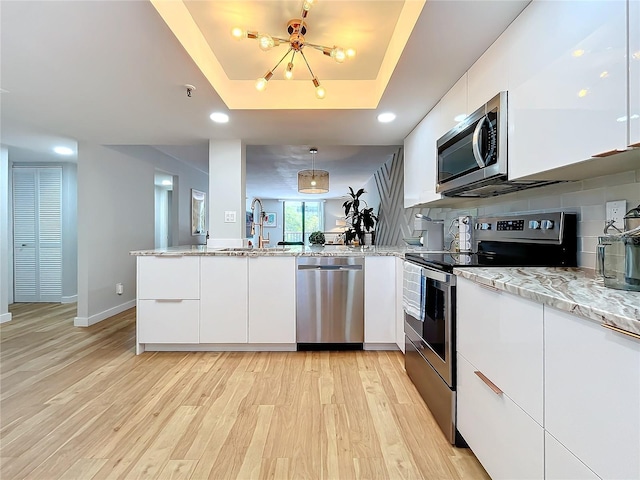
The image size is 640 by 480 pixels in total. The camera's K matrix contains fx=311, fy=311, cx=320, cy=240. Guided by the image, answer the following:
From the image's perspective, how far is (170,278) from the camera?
2.65m

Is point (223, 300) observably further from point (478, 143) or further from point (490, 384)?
point (478, 143)

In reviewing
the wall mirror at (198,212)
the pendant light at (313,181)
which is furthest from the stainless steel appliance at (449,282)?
the wall mirror at (198,212)

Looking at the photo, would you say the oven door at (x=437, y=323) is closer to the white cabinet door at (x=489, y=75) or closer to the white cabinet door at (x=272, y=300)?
the white cabinet door at (x=489, y=75)

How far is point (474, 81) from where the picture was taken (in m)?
1.74

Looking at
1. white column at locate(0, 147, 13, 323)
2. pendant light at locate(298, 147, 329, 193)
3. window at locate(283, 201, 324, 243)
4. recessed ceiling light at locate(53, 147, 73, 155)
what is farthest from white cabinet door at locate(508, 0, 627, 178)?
window at locate(283, 201, 324, 243)

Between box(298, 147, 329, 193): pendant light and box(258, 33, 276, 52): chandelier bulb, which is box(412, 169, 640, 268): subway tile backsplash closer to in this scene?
box(258, 33, 276, 52): chandelier bulb

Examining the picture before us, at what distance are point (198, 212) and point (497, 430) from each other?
5706 mm

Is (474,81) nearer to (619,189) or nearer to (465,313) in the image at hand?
(619,189)

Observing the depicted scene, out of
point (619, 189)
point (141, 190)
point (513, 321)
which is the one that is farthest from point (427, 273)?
point (141, 190)

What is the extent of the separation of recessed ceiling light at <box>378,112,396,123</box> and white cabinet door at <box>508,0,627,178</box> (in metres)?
1.13

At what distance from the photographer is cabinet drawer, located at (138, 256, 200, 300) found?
2646mm

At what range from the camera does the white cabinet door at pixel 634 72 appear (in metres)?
0.85

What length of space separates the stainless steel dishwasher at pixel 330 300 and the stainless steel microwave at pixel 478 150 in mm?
1074

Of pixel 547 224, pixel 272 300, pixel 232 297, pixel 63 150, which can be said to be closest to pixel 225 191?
pixel 232 297
